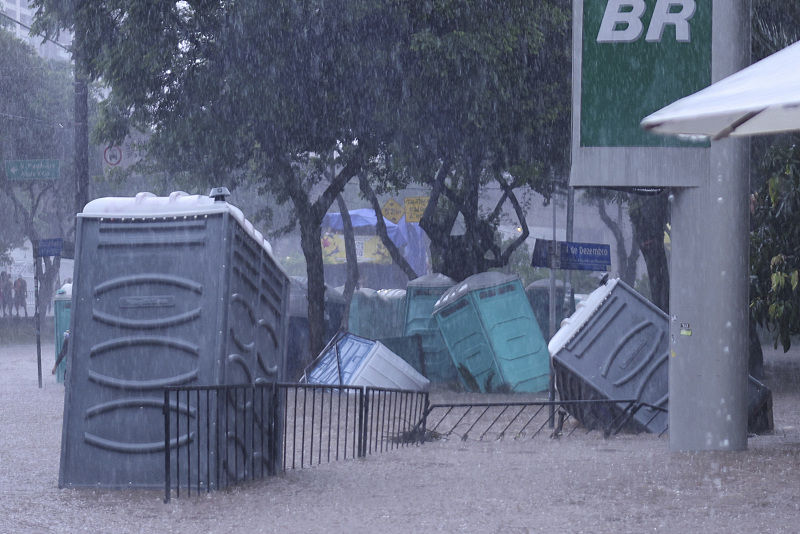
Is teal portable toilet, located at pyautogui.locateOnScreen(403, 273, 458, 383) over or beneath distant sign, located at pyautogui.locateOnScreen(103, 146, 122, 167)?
beneath

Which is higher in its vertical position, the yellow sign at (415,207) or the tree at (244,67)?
the tree at (244,67)

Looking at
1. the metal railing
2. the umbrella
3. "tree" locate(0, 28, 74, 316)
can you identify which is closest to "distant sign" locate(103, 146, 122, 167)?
the metal railing

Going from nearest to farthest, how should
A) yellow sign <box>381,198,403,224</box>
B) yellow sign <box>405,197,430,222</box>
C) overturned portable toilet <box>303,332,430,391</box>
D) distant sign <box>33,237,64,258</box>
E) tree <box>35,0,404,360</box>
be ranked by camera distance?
overturned portable toilet <box>303,332,430,391</box>
tree <box>35,0,404,360</box>
distant sign <box>33,237,64,258</box>
yellow sign <box>405,197,430,222</box>
yellow sign <box>381,198,403,224</box>

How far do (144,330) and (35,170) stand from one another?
1409cm

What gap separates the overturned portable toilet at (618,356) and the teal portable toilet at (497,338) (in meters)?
5.65

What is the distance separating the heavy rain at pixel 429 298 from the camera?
7762 millimetres

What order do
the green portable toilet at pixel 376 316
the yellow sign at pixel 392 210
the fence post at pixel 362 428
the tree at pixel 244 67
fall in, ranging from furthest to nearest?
1. the yellow sign at pixel 392 210
2. the green portable toilet at pixel 376 316
3. the tree at pixel 244 67
4. the fence post at pixel 362 428

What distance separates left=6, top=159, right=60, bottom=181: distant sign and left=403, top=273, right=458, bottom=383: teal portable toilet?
724 cm

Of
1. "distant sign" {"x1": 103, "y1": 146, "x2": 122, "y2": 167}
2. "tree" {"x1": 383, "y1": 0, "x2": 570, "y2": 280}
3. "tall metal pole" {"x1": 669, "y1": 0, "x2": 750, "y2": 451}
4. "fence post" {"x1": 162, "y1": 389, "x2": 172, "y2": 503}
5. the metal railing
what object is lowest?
the metal railing

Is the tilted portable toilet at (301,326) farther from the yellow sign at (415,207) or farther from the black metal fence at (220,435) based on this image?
the black metal fence at (220,435)

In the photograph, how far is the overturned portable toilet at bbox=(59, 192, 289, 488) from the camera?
26.3 ft

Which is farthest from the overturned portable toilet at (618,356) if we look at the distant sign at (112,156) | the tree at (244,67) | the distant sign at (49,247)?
the distant sign at (112,156)

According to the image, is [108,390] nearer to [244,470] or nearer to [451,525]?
[244,470]

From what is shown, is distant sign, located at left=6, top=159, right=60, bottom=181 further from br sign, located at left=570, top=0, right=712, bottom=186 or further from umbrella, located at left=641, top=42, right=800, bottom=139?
umbrella, located at left=641, top=42, right=800, bottom=139
